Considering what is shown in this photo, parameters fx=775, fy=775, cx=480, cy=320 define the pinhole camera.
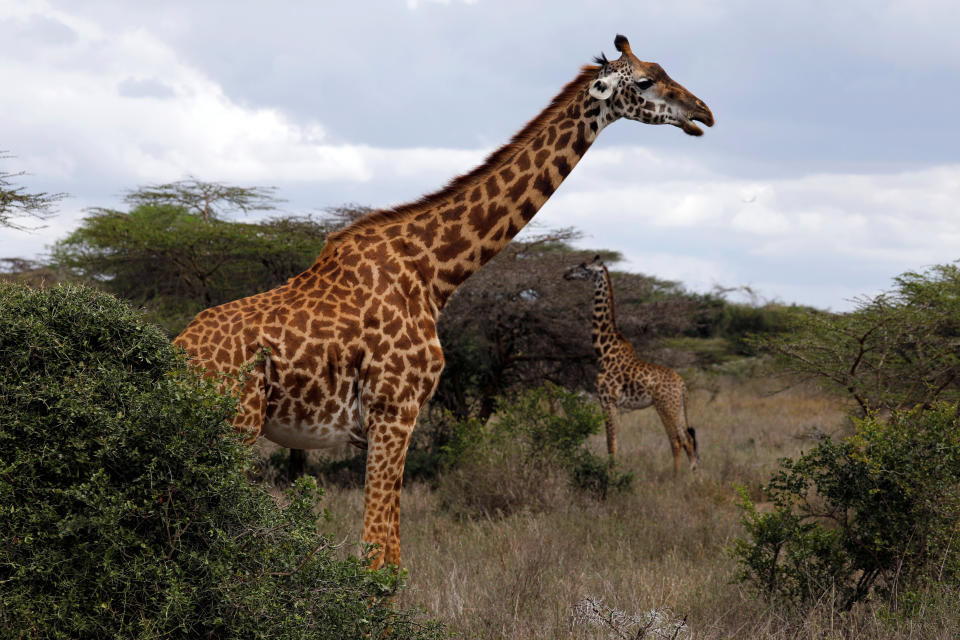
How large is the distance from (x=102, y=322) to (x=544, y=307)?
8.87m

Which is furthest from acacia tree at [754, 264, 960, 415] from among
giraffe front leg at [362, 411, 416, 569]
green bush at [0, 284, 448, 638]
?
green bush at [0, 284, 448, 638]

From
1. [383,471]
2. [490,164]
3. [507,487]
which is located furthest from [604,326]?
[383,471]

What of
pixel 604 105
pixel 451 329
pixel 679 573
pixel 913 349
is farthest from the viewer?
pixel 451 329

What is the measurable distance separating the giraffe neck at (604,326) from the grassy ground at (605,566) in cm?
187

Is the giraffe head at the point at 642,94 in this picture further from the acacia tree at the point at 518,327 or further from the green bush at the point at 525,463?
the acacia tree at the point at 518,327

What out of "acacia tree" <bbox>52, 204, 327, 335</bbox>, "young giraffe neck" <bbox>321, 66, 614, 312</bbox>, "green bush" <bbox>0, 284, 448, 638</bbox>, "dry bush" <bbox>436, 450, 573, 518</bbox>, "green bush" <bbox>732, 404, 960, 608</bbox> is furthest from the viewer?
"acacia tree" <bbox>52, 204, 327, 335</bbox>

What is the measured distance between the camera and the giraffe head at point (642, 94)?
4570 mm

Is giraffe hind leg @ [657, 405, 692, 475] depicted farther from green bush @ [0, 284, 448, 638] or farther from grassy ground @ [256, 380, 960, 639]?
green bush @ [0, 284, 448, 638]

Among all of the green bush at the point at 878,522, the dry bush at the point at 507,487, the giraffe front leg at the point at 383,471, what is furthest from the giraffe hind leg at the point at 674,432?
the giraffe front leg at the point at 383,471

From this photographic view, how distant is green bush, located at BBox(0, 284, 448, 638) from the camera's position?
2914 millimetres

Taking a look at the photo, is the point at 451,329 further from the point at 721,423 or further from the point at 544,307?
the point at 721,423

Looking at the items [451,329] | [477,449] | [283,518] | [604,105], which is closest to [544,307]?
[451,329]

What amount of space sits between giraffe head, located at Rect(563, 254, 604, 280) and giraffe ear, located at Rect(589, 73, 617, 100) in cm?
671

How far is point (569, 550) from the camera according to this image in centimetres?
641
